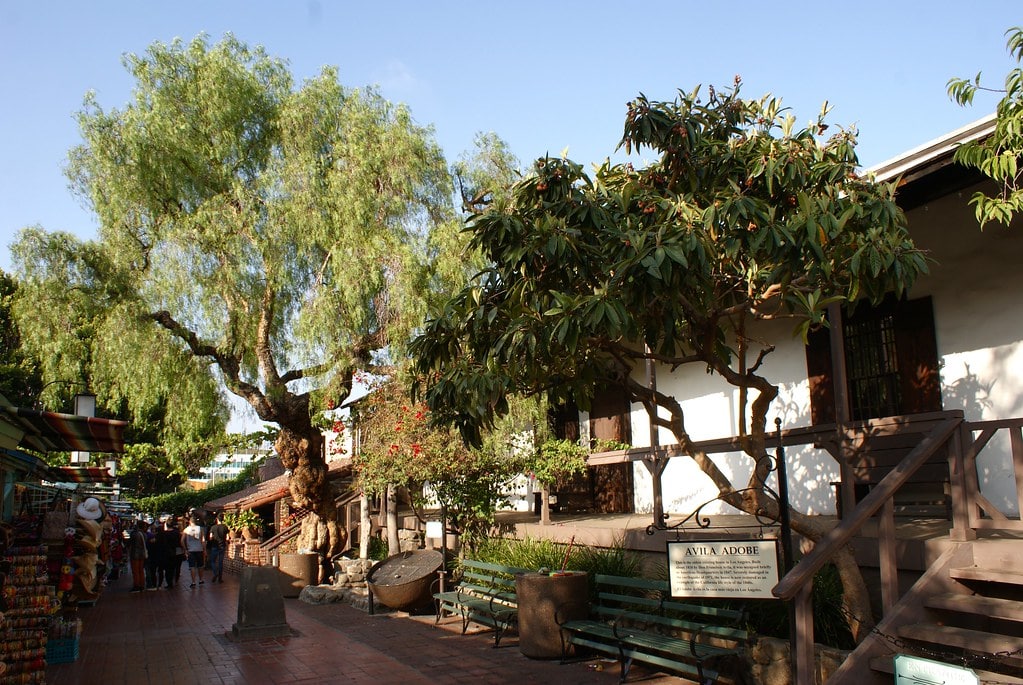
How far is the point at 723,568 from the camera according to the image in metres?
6.39

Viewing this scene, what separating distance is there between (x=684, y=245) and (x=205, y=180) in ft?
39.7

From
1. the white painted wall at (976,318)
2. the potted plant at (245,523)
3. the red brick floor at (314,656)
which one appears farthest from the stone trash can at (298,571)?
the white painted wall at (976,318)

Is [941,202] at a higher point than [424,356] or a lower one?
higher

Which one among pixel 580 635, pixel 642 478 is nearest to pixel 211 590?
pixel 642 478

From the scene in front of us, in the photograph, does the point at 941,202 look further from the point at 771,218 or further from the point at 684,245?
the point at 684,245

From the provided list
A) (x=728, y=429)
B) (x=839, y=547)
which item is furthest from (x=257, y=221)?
(x=839, y=547)

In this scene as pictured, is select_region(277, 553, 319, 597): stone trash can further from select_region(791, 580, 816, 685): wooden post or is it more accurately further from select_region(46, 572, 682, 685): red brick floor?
select_region(791, 580, 816, 685): wooden post

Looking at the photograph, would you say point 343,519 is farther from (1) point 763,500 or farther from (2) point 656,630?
(1) point 763,500

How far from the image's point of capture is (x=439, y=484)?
13242 millimetres

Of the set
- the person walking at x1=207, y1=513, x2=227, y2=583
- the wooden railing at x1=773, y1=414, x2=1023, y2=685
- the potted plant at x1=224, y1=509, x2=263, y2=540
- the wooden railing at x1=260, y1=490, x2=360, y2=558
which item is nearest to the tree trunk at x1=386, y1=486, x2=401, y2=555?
the wooden railing at x1=260, y1=490, x2=360, y2=558

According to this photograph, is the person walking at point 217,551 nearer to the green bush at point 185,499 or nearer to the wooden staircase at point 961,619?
the green bush at point 185,499

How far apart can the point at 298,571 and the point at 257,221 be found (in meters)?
7.16

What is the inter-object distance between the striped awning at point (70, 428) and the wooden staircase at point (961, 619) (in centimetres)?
740

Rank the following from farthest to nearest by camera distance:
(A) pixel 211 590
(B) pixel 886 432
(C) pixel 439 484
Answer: (A) pixel 211 590
(C) pixel 439 484
(B) pixel 886 432
